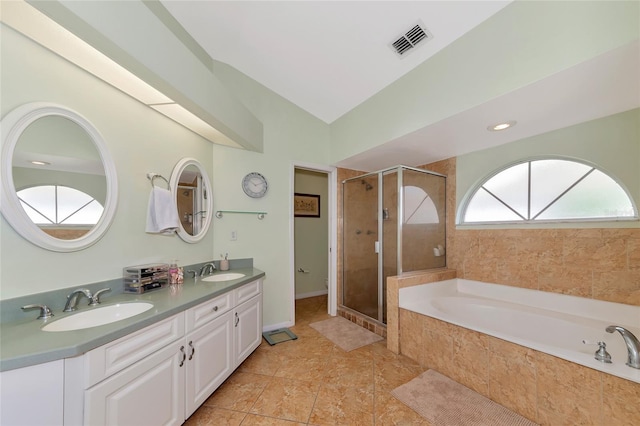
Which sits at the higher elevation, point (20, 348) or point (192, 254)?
point (192, 254)

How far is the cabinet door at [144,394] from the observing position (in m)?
1.02

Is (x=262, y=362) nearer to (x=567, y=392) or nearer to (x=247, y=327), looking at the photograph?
(x=247, y=327)

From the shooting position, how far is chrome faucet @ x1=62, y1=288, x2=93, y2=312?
1.27 meters

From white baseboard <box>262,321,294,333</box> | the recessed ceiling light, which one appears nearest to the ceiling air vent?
the recessed ceiling light

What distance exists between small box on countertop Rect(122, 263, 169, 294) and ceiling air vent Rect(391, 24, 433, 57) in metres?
2.57

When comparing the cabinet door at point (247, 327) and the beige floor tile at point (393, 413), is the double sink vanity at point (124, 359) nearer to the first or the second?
the cabinet door at point (247, 327)

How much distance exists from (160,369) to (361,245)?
2539 millimetres

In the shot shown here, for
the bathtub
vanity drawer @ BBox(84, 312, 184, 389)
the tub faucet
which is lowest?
the bathtub

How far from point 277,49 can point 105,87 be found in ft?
4.82

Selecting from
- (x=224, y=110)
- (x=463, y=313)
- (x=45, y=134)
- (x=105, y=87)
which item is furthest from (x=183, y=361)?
(x=463, y=313)

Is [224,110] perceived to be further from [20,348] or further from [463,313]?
[463,313]

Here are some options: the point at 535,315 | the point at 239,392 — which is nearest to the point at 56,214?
the point at 239,392

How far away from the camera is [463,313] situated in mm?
2520

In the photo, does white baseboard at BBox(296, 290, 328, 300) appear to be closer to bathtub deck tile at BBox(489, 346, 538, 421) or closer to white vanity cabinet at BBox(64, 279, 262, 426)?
white vanity cabinet at BBox(64, 279, 262, 426)
